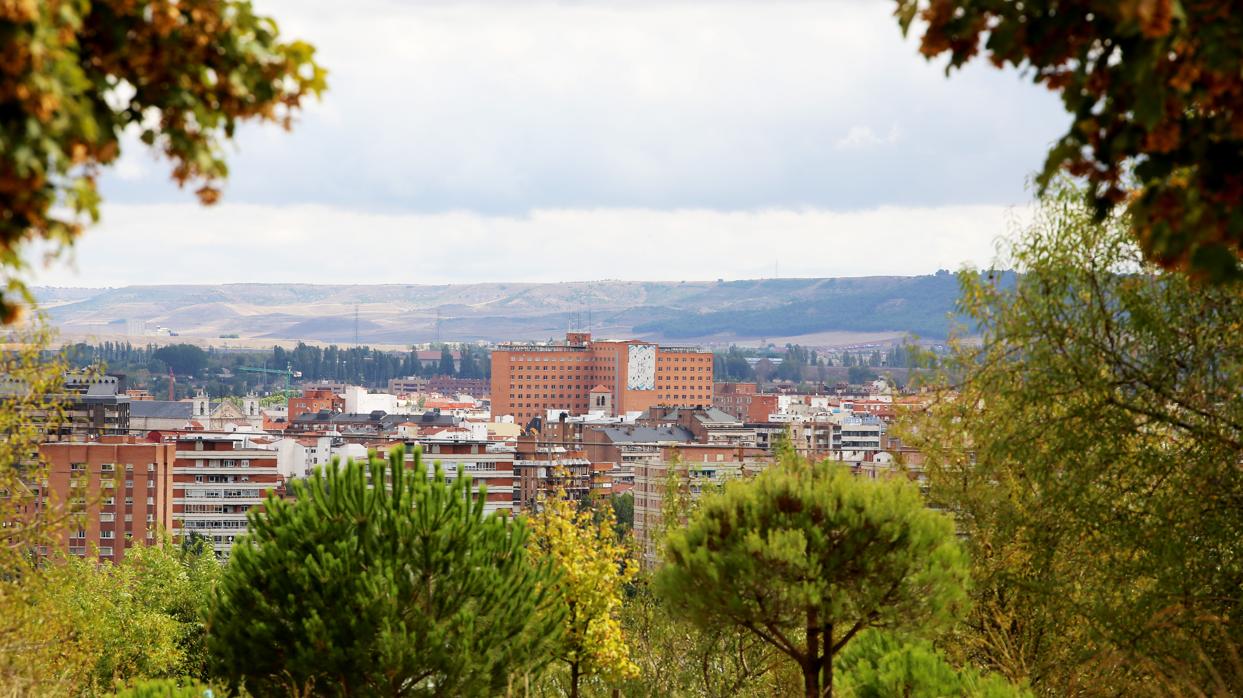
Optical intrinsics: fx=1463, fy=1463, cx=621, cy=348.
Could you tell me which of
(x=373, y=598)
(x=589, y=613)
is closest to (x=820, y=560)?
(x=373, y=598)

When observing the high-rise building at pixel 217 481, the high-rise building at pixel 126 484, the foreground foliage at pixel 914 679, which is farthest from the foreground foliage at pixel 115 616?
the high-rise building at pixel 217 481

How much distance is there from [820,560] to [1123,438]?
2.57 metres

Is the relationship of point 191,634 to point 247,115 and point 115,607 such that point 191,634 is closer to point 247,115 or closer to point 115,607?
point 115,607

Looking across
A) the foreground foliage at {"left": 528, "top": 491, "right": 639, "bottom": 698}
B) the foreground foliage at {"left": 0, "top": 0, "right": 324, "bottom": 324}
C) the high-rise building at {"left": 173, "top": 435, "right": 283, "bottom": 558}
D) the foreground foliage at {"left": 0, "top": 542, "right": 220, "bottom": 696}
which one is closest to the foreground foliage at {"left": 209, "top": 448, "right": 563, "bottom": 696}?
the foreground foliage at {"left": 0, "top": 542, "right": 220, "bottom": 696}

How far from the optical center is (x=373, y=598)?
484 inches

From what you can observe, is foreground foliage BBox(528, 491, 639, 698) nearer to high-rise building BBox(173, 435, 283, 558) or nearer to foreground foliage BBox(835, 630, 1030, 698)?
foreground foliage BBox(835, 630, 1030, 698)

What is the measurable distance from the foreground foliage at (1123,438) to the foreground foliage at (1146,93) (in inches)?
248

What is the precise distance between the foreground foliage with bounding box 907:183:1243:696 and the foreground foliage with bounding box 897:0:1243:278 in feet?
20.6

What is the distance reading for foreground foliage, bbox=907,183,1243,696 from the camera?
33.2ft

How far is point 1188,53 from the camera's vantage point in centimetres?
292

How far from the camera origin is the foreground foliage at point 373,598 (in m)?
12.3

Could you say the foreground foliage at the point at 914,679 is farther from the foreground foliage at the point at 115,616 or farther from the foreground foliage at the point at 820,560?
the foreground foliage at the point at 115,616

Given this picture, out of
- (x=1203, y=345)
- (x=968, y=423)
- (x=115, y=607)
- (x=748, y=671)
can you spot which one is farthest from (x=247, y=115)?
(x=115, y=607)

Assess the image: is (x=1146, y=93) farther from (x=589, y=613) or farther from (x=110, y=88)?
(x=589, y=613)
